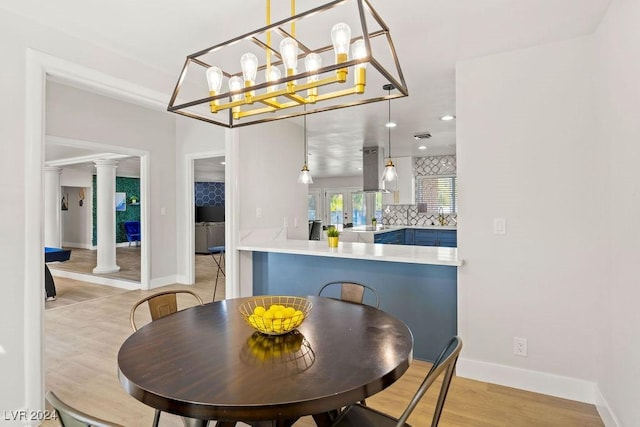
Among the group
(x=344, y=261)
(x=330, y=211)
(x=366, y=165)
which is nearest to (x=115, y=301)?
(x=344, y=261)

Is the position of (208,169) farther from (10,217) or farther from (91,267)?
(10,217)

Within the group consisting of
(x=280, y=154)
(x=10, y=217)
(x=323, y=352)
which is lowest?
(x=323, y=352)

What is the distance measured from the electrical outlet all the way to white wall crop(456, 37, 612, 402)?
0.03 meters

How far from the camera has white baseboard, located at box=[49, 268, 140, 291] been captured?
5527mm

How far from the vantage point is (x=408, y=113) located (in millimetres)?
4082

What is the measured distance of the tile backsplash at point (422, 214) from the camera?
23.7 feet

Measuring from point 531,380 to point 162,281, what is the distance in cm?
508

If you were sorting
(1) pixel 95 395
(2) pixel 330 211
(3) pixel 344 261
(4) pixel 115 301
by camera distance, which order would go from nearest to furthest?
(1) pixel 95 395 → (3) pixel 344 261 → (4) pixel 115 301 → (2) pixel 330 211

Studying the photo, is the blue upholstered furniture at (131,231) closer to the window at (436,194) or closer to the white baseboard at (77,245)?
the white baseboard at (77,245)

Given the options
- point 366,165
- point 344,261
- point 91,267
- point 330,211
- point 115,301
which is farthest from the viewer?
point 330,211

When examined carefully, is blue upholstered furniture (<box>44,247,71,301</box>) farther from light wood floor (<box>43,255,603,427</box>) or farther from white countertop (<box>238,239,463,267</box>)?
white countertop (<box>238,239,463,267</box>)

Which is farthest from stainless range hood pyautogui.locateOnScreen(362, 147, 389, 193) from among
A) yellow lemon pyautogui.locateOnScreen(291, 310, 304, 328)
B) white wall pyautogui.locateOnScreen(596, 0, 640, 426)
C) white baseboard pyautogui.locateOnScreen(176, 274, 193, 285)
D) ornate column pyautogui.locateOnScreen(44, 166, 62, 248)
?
ornate column pyautogui.locateOnScreen(44, 166, 62, 248)

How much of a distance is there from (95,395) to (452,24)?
331 centimetres

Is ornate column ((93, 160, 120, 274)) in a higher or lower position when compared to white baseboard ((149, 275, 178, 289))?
higher
